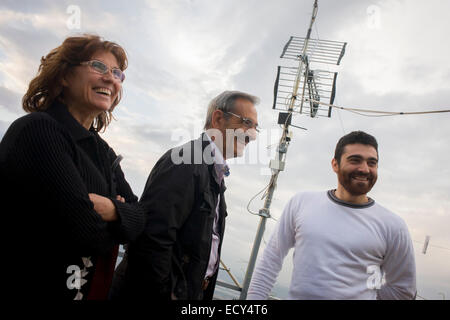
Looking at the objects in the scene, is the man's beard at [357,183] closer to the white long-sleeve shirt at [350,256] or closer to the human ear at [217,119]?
the white long-sleeve shirt at [350,256]

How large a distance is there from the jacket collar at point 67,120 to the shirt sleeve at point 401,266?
195 cm

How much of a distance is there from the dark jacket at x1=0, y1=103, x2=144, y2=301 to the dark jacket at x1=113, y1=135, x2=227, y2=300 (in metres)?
0.19

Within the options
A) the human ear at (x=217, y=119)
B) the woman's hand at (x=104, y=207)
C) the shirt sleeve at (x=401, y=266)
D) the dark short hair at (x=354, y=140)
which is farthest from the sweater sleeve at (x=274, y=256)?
the woman's hand at (x=104, y=207)

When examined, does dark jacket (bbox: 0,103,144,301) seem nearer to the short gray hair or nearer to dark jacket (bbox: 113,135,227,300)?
dark jacket (bbox: 113,135,227,300)

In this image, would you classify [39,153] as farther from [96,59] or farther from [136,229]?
[96,59]

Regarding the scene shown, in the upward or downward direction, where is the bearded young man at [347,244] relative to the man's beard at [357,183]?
downward

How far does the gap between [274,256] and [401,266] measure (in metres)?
0.82

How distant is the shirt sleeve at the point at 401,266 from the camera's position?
6.32 feet

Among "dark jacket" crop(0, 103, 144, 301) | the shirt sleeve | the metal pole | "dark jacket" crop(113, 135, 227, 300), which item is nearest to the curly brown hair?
"dark jacket" crop(0, 103, 144, 301)

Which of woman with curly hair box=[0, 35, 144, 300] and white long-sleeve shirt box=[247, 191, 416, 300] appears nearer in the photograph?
woman with curly hair box=[0, 35, 144, 300]

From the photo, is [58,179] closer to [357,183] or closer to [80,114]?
[80,114]

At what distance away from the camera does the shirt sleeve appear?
1927 mm

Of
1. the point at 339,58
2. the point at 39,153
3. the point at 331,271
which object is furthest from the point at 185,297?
the point at 339,58
